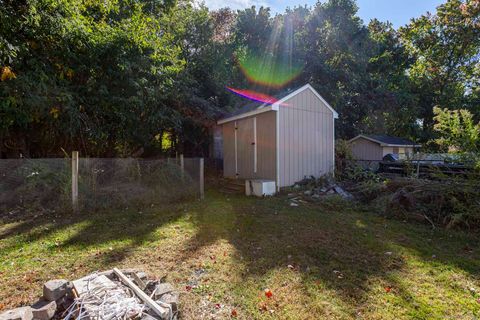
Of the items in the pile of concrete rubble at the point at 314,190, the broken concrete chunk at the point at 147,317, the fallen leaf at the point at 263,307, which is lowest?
the fallen leaf at the point at 263,307

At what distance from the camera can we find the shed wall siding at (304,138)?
25.5 ft

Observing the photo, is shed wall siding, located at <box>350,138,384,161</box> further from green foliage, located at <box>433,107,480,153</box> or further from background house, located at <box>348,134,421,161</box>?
green foliage, located at <box>433,107,480,153</box>

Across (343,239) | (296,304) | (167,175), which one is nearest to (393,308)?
(296,304)

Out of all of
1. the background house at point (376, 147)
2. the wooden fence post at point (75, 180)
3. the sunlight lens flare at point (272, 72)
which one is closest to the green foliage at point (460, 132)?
the wooden fence post at point (75, 180)

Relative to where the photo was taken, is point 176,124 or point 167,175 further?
point 176,124

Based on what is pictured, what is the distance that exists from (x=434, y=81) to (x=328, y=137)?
14929mm

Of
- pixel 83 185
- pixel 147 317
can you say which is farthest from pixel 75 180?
pixel 147 317

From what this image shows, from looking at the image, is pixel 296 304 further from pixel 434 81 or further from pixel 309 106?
pixel 434 81

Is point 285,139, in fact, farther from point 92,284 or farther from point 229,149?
point 92,284

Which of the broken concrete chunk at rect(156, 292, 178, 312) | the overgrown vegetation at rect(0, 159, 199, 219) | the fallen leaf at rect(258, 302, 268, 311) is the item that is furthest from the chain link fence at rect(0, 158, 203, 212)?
the fallen leaf at rect(258, 302, 268, 311)

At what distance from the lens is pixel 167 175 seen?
22.1 ft

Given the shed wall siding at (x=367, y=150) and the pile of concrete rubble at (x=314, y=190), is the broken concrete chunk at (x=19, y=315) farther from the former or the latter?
the shed wall siding at (x=367, y=150)

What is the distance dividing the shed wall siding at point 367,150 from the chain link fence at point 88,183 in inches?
433

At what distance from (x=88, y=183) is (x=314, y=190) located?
571cm
